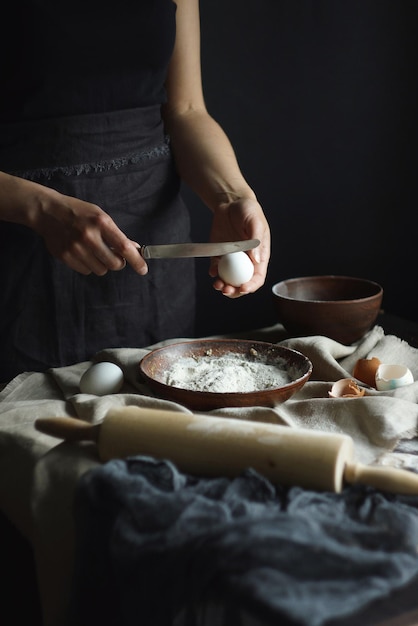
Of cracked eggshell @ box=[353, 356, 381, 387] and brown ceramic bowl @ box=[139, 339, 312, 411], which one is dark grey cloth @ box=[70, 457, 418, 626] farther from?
cracked eggshell @ box=[353, 356, 381, 387]

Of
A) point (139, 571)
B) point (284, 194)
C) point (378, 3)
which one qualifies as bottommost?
point (139, 571)

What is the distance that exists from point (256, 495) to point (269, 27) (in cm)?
182

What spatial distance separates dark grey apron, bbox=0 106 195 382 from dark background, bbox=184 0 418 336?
767 millimetres

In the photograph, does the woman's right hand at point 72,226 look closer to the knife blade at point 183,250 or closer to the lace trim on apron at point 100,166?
the knife blade at point 183,250

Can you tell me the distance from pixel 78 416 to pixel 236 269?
0.38 metres

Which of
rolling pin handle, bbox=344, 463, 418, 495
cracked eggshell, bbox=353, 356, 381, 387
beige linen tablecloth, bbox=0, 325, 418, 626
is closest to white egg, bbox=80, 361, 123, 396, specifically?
beige linen tablecloth, bbox=0, 325, 418, 626

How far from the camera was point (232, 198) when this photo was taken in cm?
150

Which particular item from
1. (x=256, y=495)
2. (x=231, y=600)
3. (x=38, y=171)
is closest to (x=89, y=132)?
(x=38, y=171)

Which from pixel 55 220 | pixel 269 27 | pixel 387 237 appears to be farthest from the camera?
pixel 387 237

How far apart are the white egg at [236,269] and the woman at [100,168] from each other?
1cm

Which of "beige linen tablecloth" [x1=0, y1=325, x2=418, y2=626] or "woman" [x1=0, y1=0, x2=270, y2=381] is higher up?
"woman" [x1=0, y1=0, x2=270, y2=381]

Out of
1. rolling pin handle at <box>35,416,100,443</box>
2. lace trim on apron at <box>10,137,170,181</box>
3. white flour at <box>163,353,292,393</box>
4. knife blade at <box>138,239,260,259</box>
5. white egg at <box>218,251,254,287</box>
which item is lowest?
white flour at <box>163,353,292,393</box>

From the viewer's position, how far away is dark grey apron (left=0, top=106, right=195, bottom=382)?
149cm

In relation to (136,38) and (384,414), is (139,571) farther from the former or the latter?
(136,38)
